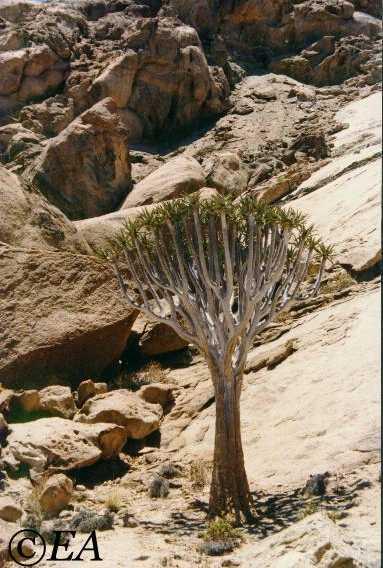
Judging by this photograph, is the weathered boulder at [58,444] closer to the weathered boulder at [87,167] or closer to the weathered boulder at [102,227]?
the weathered boulder at [102,227]

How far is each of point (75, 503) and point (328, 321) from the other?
6.46 m

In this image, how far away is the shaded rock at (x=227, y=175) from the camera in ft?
83.7

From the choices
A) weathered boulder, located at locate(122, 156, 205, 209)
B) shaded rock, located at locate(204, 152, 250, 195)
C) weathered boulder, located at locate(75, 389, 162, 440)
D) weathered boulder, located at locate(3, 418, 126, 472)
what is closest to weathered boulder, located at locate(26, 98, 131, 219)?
weathered boulder, located at locate(122, 156, 205, 209)

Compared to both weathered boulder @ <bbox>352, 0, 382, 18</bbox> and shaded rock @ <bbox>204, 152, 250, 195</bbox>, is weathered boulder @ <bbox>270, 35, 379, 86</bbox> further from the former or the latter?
shaded rock @ <bbox>204, 152, 250, 195</bbox>

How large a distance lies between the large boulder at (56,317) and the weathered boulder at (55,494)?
13.6 ft

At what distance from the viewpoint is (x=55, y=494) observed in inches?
353

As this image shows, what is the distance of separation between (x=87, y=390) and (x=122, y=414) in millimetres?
1488

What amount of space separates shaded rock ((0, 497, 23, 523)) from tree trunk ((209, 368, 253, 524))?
251 centimetres

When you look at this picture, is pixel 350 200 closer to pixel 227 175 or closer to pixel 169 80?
pixel 227 175

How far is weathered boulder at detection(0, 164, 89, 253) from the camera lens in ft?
50.4

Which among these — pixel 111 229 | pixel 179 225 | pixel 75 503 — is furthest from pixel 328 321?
pixel 111 229

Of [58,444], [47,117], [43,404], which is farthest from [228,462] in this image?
[47,117]

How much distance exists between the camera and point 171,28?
39750mm

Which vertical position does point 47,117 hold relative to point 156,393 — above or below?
above
